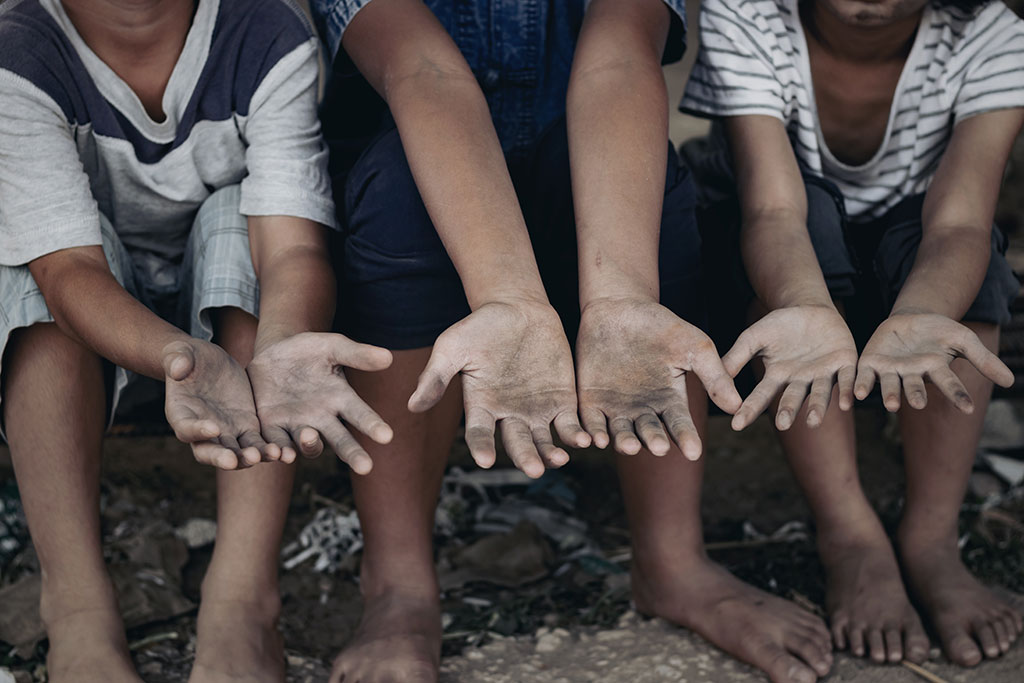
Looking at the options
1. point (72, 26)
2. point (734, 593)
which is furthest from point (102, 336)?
point (734, 593)

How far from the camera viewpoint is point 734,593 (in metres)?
1.60

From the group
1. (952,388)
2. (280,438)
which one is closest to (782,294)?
(952,388)

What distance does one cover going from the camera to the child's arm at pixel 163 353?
120 centimetres

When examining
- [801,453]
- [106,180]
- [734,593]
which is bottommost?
[734,593]

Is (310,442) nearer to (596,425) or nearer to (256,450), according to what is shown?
(256,450)

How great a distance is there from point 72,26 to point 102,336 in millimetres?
513

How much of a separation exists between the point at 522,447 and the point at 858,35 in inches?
42.1

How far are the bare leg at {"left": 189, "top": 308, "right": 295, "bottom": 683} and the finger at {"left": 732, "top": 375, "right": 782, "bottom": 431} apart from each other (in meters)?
0.65

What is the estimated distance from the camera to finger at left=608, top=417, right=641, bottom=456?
1.22 metres

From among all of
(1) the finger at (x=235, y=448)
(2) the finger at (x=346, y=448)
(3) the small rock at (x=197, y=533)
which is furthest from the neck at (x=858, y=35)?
(3) the small rock at (x=197, y=533)

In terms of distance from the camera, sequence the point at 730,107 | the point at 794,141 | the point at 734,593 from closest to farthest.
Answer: the point at 734,593
the point at 730,107
the point at 794,141

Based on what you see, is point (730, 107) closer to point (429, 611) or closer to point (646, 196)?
point (646, 196)

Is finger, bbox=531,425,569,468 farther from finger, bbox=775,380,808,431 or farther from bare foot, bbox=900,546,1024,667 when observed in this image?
bare foot, bbox=900,546,1024,667

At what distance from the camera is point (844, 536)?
1.69 meters
